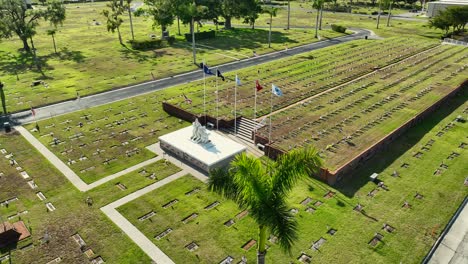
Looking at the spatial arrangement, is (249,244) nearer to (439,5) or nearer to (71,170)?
(71,170)

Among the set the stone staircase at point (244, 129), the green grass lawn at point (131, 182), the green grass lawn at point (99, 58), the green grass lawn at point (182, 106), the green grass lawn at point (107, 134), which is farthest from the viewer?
the green grass lawn at point (99, 58)

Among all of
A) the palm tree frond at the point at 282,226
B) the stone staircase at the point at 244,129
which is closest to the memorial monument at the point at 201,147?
the stone staircase at the point at 244,129

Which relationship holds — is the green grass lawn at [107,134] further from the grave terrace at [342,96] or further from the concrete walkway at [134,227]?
the concrete walkway at [134,227]

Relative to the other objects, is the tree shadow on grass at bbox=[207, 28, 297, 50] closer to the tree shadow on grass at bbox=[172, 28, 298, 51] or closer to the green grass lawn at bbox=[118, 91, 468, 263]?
the tree shadow on grass at bbox=[172, 28, 298, 51]

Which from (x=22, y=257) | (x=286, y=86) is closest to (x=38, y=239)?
(x=22, y=257)

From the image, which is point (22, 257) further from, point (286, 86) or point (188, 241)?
point (286, 86)

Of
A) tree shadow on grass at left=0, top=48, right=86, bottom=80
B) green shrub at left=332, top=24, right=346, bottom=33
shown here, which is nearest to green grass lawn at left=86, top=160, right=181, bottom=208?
tree shadow on grass at left=0, top=48, right=86, bottom=80

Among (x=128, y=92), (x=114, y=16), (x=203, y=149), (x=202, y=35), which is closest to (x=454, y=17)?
(x=202, y=35)
